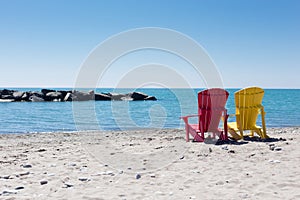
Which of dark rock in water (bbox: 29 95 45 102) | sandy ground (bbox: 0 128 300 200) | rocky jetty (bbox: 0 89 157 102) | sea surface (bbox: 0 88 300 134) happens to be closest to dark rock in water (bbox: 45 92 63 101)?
rocky jetty (bbox: 0 89 157 102)

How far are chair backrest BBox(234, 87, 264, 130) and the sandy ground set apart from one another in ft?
4.34

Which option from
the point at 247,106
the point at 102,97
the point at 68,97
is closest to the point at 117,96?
the point at 102,97

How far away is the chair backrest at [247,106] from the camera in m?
8.45

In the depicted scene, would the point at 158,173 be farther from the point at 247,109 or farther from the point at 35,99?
the point at 35,99

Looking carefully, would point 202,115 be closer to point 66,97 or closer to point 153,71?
point 153,71

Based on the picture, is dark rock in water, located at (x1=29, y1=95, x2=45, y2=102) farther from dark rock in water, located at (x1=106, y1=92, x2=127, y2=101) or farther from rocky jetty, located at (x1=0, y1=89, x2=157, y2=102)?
dark rock in water, located at (x1=106, y1=92, x2=127, y2=101)

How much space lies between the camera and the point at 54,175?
4.92 m

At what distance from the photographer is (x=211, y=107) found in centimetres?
825

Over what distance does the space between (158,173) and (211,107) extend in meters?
3.75

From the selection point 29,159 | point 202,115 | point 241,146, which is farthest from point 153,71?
point 29,159

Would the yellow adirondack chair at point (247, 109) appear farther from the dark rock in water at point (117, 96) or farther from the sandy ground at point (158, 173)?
the dark rock in water at point (117, 96)

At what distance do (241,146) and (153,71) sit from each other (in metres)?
6.53

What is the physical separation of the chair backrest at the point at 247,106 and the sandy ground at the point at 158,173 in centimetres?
132

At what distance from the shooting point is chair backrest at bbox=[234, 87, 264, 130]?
8.45 meters
